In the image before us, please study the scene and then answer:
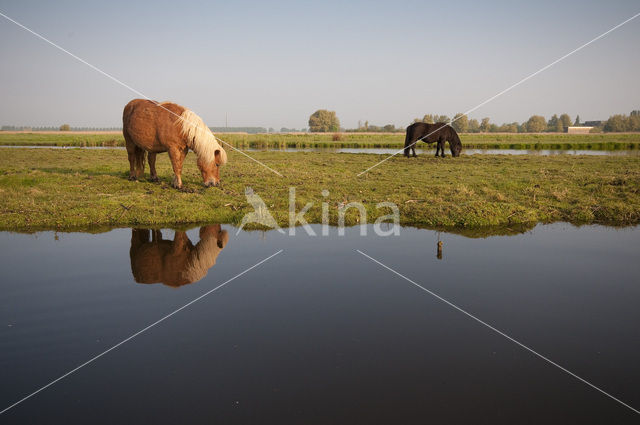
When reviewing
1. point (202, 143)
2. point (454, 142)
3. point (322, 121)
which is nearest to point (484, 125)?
point (322, 121)

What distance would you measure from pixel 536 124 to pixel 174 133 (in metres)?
180

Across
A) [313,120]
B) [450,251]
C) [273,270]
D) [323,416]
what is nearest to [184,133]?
[273,270]

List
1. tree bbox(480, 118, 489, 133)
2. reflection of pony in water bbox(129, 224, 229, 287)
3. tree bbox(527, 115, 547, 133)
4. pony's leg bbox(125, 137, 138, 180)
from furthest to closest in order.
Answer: tree bbox(527, 115, 547, 133) → tree bbox(480, 118, 489, 133) → pony's leg bbox(125, 137, 138, 180) → reflection of pony in water bbox(129, 224, 229, 287)

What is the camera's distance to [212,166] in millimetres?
13555

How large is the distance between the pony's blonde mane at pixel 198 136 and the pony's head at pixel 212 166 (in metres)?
0.08

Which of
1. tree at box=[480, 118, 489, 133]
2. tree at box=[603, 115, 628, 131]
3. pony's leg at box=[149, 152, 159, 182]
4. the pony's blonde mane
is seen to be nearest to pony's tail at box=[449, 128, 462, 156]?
the pony's blonde mane

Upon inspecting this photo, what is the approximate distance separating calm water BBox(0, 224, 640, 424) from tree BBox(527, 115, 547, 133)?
177 m

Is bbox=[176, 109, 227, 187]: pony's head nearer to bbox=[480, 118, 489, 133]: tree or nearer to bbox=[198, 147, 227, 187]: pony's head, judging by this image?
bbox=[198, 147, 227, 187]: pony's head

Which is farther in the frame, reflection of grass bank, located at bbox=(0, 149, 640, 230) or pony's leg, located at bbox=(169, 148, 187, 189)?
pony's leg, located at bbox=(169, 148, 187, 189)

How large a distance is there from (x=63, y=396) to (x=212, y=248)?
15.7 ft

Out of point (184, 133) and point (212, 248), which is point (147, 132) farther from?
point (212, 248)

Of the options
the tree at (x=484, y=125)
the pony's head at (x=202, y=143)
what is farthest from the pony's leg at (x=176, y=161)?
the tree at (x=484, y=125)

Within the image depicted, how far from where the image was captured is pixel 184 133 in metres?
13.1

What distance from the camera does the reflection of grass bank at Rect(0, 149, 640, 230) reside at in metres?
10.6
